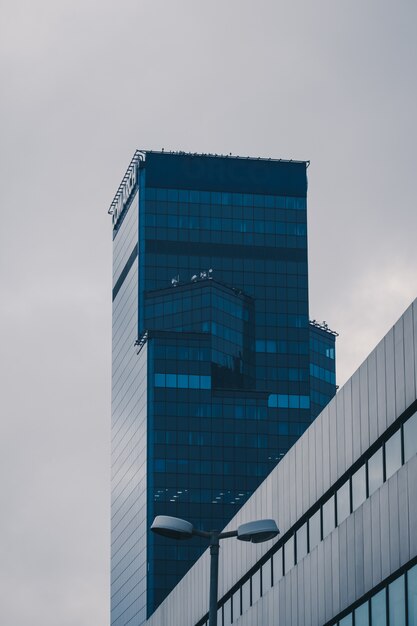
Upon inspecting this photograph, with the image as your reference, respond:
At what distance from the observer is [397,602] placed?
4797 cm

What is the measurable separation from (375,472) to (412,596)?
5474mm

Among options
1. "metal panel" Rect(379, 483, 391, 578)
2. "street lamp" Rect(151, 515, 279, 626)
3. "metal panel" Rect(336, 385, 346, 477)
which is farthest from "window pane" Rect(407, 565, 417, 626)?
"metal panel" Rect(336, 385, 346, 477)

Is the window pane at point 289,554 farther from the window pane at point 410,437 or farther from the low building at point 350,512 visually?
the window pane at point 410,437

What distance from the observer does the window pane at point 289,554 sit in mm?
62094

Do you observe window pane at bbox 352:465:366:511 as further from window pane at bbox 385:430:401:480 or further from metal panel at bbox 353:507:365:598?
window pane at bbox 385:430:401:480

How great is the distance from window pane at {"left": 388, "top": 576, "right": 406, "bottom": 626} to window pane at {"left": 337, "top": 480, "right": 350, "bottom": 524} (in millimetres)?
5941

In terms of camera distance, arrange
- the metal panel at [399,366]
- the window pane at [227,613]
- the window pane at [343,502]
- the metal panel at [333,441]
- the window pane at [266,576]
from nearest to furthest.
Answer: the metal panel at [399,366] → the window pane at [343,502] → the metal panel at [333,441] → the window pane at [266,576] → the window pane at [227,613]

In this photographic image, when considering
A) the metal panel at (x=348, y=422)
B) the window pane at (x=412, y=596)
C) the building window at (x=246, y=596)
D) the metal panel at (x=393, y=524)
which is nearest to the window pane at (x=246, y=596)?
the building window at (x=246, y=596)

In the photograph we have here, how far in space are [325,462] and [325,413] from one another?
1674mm

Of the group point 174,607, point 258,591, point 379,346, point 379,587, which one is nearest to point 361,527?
point 379,587

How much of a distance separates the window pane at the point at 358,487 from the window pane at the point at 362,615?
→ 3.17m

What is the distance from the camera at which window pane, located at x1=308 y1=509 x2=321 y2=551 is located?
58.1 m

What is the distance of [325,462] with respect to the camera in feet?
188

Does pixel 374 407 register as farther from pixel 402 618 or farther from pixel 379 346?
pixel 402 618
